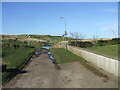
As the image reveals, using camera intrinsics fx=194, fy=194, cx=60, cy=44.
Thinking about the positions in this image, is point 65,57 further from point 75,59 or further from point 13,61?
point 13,61

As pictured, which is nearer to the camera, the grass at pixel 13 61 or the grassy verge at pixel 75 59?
the grass at pixel 13 61

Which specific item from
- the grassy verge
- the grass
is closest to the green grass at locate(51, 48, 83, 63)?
the grassy verge

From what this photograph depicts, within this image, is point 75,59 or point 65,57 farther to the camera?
point 65,57

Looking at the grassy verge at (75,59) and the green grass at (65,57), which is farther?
the green grass at (65,57)

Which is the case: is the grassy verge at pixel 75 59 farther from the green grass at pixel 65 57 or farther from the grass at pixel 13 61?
the grass at pixel 13 61

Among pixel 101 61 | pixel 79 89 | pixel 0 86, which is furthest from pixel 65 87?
pixel 101 61

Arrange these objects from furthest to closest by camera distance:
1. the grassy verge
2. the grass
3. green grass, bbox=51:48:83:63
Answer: green grass, bbox=51:48:83:63 → the grassy verge → the grass

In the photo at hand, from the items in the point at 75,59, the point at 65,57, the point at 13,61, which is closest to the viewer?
the point at 13,61

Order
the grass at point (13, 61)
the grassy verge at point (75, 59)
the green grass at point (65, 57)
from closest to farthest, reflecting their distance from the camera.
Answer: the grass at point (13, 61) < the grassy verge at point (75, 59) < the green grass at point (65, 57)

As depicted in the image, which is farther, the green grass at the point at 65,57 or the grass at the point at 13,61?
the green grass at the point at 65,57

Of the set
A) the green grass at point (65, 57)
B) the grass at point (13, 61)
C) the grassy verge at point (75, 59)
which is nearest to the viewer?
the grass at point (13, 61)

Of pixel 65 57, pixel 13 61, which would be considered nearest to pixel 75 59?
pixel 65 57

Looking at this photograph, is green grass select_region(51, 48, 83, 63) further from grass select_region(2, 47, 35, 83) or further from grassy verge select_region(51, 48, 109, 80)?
grass select_region(2, 47, 35, 83)

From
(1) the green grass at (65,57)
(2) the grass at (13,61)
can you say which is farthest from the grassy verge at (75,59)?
(2) the grass at (13,61)
